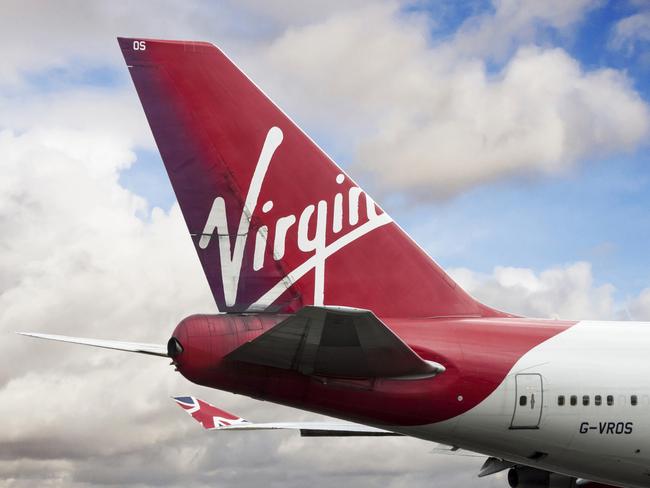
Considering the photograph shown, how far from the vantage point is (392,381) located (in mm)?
16844

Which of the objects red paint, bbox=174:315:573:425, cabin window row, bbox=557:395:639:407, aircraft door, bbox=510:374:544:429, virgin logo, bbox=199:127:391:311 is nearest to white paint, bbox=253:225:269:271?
virgin logo, bbox=199:127:391:311

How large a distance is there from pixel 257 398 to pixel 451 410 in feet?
12.7

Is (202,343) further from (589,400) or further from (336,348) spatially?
(589,400)

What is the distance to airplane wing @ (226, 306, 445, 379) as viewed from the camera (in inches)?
Answer: 542

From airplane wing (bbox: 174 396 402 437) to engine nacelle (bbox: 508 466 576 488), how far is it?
3.77 meters

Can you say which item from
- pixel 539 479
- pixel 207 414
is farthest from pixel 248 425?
pixel 539 479

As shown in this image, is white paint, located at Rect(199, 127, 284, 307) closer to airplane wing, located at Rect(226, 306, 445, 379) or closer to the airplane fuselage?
the airplane fuselage

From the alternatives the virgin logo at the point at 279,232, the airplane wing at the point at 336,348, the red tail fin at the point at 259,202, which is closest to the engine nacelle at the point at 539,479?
the red tail fin at the point at 259,202

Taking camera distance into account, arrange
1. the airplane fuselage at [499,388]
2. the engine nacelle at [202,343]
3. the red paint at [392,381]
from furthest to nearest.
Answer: the airplane fuselage at [499,388], the red paint at [392,381], the engine nacelle at [202,343]

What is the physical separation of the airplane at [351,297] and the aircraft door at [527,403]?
0.07 ft

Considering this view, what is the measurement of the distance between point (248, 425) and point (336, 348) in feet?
43.9

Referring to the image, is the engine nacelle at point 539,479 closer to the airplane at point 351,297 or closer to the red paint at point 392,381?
the airplane at point 351,297

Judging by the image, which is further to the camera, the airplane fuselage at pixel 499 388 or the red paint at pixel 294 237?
the red paint at pixel 294 237

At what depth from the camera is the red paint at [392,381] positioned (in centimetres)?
1603
